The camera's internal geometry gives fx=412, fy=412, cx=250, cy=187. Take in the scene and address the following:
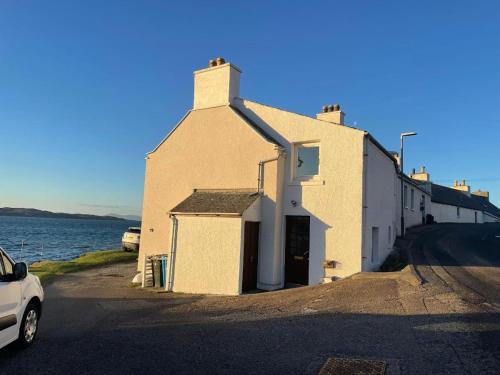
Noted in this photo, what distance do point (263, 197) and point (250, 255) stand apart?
2.16 m

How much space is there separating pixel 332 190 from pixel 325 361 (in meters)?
8.57

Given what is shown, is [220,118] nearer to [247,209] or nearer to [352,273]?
[247,209]

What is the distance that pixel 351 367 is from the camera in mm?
5840

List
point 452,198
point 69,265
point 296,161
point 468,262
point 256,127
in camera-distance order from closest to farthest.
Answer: point 296,161 < point 468,262 < point 256,127 < point 69,265 < point 452,198

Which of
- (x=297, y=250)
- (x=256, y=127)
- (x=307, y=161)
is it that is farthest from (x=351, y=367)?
(x=256, y=127)

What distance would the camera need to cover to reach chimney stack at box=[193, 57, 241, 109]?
54.8ft

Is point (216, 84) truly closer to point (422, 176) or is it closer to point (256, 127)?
point (256, 127)

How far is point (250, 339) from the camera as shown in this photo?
7.57 metres

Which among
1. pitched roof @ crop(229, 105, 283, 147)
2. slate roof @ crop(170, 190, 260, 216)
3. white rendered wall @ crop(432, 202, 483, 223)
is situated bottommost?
slate roof @ crop(170, 190, 260, 216)

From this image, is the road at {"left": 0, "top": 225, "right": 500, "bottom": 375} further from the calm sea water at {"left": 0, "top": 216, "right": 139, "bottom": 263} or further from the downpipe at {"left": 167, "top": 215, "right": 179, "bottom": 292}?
the calm sea water at {"left": 0, "top": 216, "right": 139, "bottom": 263}

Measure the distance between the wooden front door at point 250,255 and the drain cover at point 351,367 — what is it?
318 inches

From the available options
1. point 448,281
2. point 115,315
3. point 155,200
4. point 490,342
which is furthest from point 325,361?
→ point 155,200

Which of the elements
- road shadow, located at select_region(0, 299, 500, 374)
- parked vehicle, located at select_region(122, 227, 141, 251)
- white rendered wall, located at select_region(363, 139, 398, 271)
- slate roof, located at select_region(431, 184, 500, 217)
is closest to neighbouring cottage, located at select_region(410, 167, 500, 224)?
slate roof, located at select_region(431, 184, 500, 217)

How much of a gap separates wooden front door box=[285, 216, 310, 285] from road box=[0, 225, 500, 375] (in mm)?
2545
